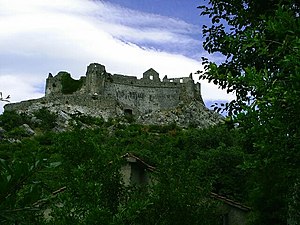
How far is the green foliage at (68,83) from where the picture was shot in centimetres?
5622

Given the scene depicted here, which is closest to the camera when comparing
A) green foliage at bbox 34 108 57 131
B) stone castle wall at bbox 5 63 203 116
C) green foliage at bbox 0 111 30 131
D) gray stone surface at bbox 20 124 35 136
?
gray stone surface at bbox 20 124 35 136

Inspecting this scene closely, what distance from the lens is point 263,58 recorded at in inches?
323

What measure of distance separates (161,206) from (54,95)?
4846 cm

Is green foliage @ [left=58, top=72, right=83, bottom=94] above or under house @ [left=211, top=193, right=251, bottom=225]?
above

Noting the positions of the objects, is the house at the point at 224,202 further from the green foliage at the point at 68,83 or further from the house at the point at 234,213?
the green foliage at the point at 68,83

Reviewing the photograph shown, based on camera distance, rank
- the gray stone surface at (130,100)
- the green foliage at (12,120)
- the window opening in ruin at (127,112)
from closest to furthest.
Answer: the green foliage at (12,120) → the gray stone surface at (130,100) → the window opening in ruin at (127,112)

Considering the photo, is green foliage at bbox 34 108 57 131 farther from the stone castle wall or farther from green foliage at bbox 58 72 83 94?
green foliage at bbox 58 72 83 94

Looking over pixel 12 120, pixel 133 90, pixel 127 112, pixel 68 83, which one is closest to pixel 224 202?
pixel 12 120

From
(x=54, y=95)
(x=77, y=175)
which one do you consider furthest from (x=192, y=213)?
(x=54, y=95)

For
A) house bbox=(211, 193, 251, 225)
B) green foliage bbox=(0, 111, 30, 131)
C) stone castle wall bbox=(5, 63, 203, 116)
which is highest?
stone castle wall bbox=(5, 63, 203, 116)

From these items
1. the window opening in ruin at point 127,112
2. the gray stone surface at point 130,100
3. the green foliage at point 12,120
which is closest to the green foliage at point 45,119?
the green foliage at point 12,120

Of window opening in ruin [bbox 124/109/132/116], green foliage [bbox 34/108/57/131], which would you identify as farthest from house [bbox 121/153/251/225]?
window opening in ruin [bbox 124/109/132/116]

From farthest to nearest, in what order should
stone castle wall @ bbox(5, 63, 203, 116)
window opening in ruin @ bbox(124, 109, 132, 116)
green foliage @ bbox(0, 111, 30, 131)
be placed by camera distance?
stone castle wall @ bbox(5, 63, 203, 116) < window opening in ruin @ bbox(124, 109, 132, 116) < green foliage @ bbox(0, 111, 30, 131)

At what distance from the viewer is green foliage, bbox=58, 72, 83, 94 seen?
184ft
